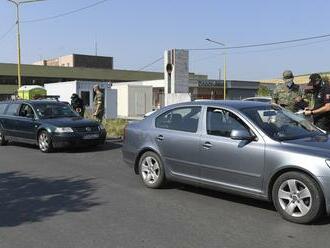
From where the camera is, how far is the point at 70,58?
382ft

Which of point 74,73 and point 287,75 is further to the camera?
point 74,73

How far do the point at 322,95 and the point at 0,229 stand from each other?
5695 mm

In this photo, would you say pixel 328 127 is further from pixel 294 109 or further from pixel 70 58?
pixel 70 58

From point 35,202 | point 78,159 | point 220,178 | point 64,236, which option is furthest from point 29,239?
point 78,159

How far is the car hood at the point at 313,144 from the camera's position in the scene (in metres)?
6.26

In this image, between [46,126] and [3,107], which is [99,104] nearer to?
[3,107]

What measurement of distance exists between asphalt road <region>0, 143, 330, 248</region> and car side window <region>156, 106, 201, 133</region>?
98cm

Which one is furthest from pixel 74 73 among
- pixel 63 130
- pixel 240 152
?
pixel 240 152

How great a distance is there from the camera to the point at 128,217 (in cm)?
667

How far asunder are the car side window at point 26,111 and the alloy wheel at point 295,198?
9922mm

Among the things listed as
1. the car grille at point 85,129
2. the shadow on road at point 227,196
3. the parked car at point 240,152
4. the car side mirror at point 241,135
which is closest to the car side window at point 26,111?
the car grille at point 85,129

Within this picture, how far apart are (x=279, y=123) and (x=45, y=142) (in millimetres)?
8184

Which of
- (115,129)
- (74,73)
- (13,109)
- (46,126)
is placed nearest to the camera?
(46,126)

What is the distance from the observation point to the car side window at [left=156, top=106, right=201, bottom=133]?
7832 millimetres
